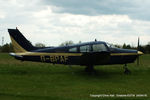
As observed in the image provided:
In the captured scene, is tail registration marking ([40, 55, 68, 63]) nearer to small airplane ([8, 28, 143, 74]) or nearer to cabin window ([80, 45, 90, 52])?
small airplane ([8, 28, 143, 74])

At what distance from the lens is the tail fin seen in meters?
16.2

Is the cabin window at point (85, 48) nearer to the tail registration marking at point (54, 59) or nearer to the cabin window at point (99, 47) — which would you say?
the cabin window at point (99, 47)

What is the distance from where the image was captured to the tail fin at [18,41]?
16203 mm

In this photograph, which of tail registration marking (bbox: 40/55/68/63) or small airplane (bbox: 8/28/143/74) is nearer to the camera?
small airplane (bbox: 8/28/143/74)

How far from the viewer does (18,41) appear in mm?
16328

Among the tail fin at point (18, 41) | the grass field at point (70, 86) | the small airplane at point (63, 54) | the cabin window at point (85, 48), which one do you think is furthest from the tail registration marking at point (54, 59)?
the grass field at point (70, 86)

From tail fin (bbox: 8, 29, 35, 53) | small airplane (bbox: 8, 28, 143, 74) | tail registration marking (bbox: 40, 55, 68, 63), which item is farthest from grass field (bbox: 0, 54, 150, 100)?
tail fin (bbox: 8, 29, 35, 53)

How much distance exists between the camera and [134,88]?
38.3ft

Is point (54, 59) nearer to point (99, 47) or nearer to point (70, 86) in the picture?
point (99, 47)

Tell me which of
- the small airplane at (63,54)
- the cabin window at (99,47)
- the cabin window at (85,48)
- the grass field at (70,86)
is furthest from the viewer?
the small airplane at (63,54)

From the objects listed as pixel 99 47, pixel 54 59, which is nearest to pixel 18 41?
pixel 54 59

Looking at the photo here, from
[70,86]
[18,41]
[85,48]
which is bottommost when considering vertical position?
[70,86]

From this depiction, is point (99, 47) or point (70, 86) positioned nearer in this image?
point (70, 86)

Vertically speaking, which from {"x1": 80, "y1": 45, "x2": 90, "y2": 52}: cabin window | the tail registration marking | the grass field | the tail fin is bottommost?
the grass field
